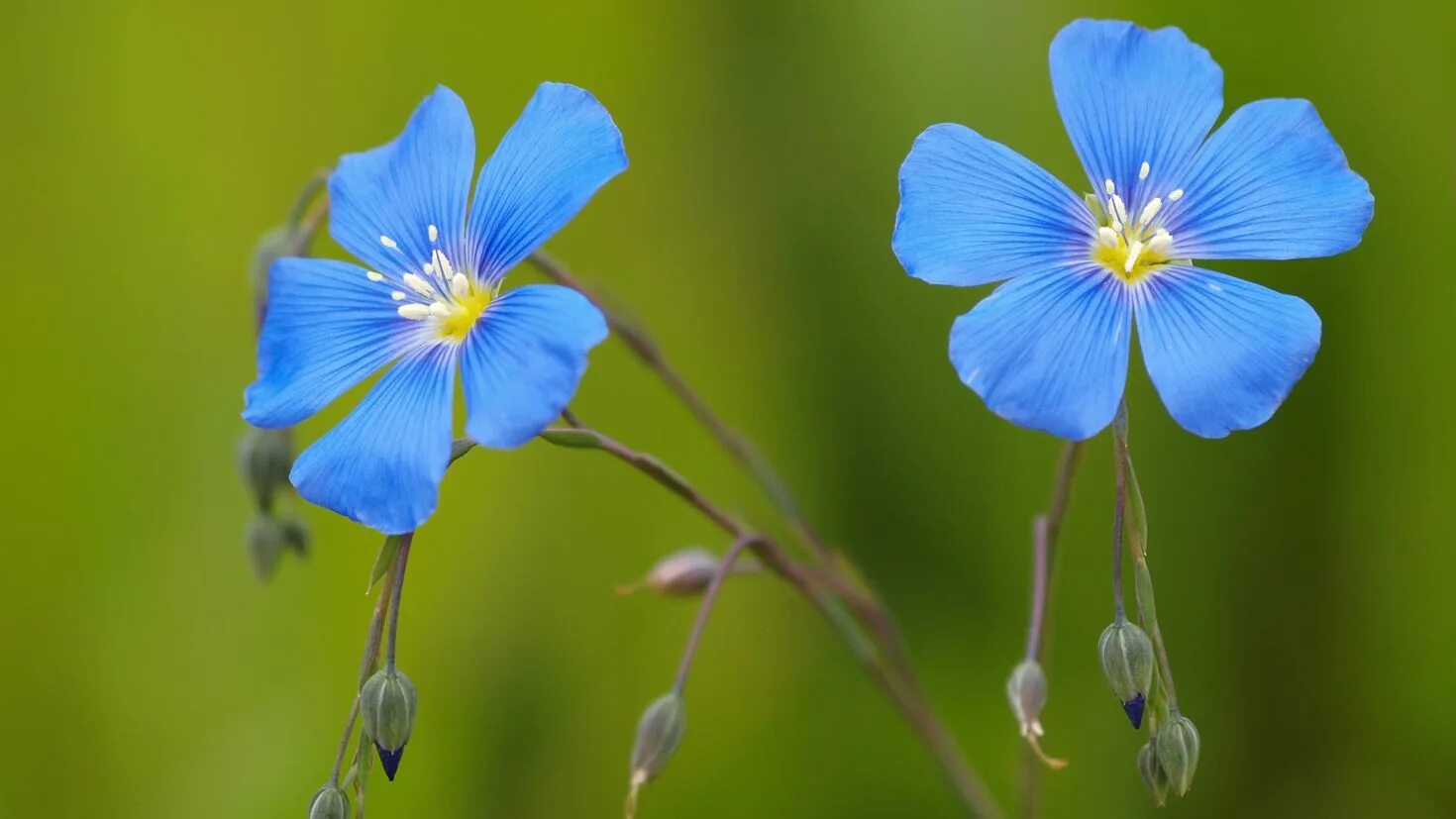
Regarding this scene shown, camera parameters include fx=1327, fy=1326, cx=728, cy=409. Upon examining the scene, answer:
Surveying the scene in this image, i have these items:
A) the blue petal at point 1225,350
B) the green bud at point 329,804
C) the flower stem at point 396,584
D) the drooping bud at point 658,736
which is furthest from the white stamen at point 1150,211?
the green bud at point 329,804

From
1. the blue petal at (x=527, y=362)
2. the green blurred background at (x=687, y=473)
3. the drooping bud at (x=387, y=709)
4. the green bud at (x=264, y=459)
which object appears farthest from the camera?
the green blurred background at (x=687, y=473)

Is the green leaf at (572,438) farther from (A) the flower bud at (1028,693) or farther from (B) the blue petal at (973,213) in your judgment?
(A) the flower bud at (1028,693)

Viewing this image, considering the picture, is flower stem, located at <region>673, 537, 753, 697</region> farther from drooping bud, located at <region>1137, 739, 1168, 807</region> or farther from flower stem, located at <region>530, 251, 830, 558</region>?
drooping bud, located at <region>1137, 739, 1168, 807</region>

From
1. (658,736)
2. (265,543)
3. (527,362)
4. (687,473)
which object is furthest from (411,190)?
(687,473)

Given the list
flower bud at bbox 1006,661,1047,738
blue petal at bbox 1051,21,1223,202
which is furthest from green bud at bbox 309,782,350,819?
blue petal at bbox 1051,21,1223,202

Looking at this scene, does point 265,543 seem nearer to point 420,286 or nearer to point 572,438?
point 420,286

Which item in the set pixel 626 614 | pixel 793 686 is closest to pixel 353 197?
pixel 626 614
